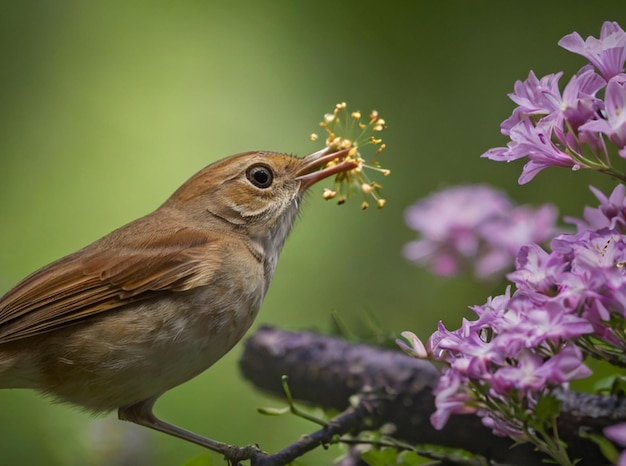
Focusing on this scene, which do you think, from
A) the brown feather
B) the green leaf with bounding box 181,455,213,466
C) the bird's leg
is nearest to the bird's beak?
the brown feather

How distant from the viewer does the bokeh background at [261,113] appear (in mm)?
5730

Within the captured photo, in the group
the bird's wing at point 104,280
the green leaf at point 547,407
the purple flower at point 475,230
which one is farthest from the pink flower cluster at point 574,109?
the bird's wing at point 104,280

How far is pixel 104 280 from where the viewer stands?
3150 mm

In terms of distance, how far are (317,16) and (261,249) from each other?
449 cm

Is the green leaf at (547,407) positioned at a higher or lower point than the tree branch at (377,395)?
higher

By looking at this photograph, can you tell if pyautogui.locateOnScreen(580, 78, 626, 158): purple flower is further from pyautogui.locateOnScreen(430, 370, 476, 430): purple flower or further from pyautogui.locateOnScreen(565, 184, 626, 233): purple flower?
pyautogui.locateOnScreen(430, 370, 476, 430): purple flower

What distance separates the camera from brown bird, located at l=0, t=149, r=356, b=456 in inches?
115

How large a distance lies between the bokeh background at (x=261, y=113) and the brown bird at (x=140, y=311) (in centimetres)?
177

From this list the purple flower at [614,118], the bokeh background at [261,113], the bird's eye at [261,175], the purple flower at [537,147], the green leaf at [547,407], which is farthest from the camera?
the bokeh background at [261,113]

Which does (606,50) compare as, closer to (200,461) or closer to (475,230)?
(200,461)

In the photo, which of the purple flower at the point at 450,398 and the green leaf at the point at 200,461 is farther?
the green leaf at the point at 200,461

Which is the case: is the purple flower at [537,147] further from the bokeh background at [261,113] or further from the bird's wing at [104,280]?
the bokeh background at [261,113]

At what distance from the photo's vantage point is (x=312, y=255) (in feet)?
20.8

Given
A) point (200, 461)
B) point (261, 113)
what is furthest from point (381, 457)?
point (261, 113)
